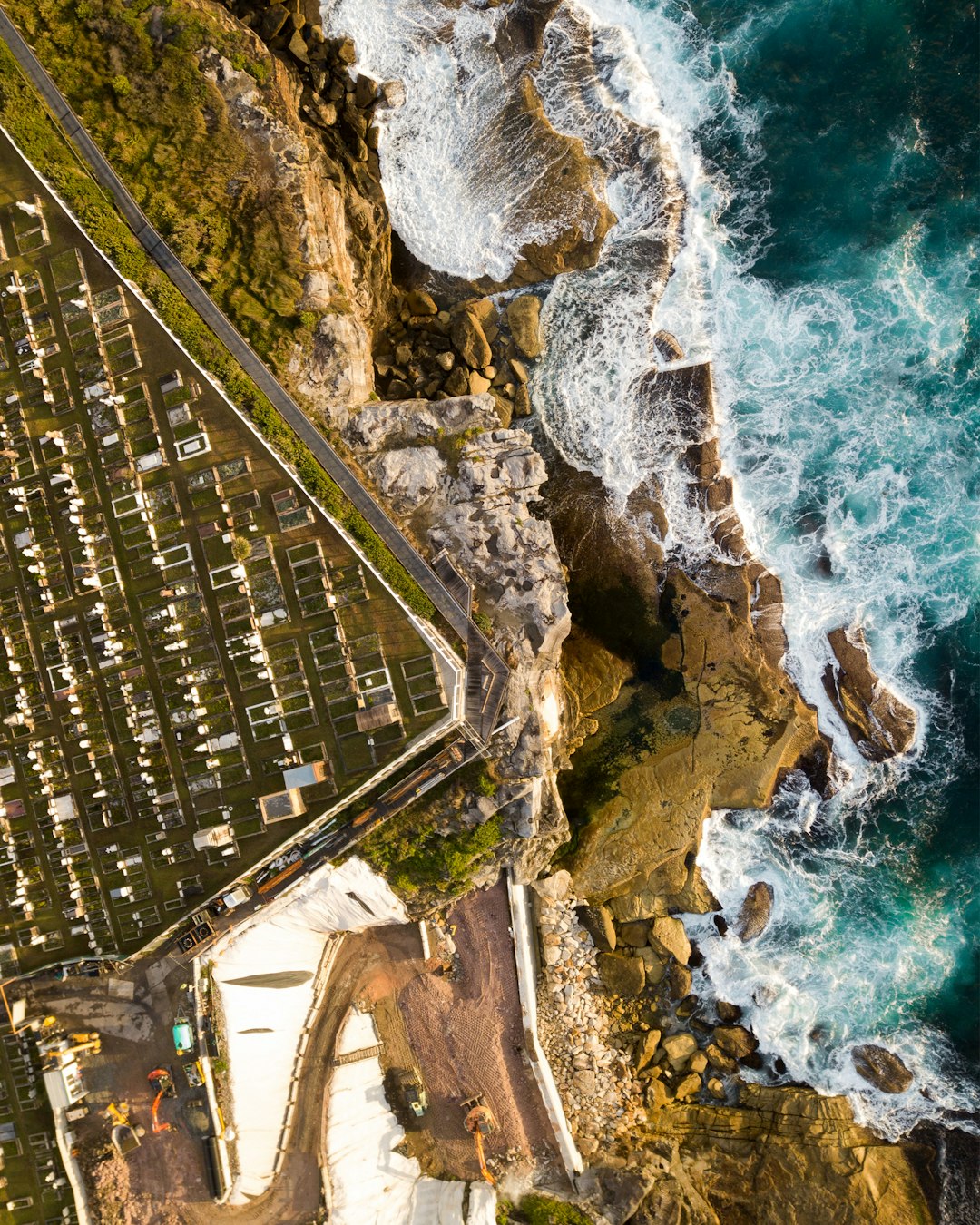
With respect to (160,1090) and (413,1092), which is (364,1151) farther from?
(160,1090)

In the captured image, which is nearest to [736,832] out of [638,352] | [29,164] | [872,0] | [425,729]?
[425,729]

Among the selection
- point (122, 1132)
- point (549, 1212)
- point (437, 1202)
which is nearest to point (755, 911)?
point (549, 1212)

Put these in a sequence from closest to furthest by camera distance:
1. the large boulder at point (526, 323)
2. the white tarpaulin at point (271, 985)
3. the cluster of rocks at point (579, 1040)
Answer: the white tarpaulin at point (271, 985) → the cluster of rocks at point (579, 1040) → the large boulder at point (526, 323)

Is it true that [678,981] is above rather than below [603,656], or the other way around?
below

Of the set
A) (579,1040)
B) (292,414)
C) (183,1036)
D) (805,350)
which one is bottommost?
(579,1040)

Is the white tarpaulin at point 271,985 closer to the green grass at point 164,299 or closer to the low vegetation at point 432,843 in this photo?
the low vegetation at point 432,843

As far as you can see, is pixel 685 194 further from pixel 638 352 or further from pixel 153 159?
pixel 153 159

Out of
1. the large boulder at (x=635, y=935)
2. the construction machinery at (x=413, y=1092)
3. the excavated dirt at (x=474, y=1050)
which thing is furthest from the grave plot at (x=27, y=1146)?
the large boulder at (x=635, y=935)
